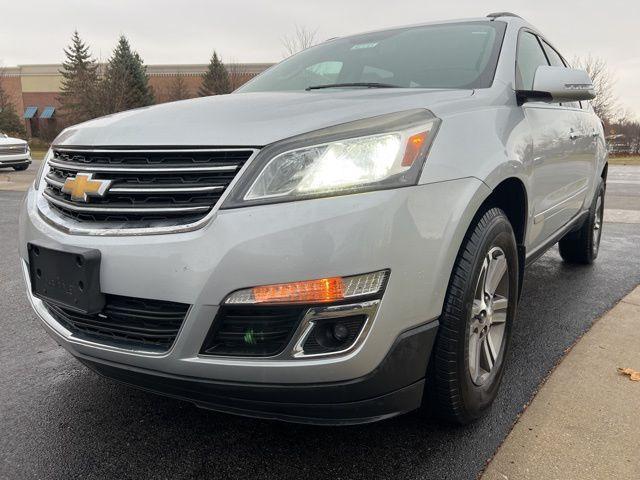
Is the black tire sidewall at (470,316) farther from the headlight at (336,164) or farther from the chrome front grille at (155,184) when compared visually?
the chrome front grille at (155,184)

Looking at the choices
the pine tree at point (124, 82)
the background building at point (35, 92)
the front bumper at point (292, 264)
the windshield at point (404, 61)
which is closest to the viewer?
the front bumper at point (292, 264)

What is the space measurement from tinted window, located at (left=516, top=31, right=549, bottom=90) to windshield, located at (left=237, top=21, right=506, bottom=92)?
17cm

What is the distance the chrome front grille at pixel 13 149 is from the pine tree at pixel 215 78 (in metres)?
29.9

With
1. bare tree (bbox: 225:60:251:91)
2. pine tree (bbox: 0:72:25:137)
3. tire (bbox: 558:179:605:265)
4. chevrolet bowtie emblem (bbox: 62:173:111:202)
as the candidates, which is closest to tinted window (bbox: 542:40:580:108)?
tire (bbox: 558:179:605:265)

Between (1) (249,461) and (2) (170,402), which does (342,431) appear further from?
(2) (170,402)

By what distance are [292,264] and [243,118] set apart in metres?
0.58

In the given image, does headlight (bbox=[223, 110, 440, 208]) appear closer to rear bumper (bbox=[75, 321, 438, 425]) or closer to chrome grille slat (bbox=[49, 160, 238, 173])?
chrome grille slat (bbox=[49, 160, 238, 173])

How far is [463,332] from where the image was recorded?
1.82m

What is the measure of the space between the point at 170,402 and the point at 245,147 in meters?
1.31

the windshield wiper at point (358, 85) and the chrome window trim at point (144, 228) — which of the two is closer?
the chrome window trim at point (144, 228)

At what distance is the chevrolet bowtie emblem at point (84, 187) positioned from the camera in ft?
5.90

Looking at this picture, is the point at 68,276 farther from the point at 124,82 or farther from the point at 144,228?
the point at 124,82

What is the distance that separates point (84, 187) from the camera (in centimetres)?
185

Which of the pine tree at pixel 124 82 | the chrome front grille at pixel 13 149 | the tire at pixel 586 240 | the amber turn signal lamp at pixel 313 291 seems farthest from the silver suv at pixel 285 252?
the pine tree at pixel 124 82
